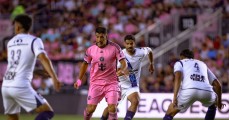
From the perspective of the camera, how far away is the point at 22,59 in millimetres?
10734

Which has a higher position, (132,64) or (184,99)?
(132,64)

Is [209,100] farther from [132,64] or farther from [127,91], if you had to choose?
[132,64]

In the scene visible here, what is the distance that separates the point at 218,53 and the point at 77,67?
503 centimetres

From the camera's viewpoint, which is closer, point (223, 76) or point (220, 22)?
point (223, 76)

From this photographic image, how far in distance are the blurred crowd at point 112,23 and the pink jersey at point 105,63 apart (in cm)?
883

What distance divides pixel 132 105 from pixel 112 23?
1190cm

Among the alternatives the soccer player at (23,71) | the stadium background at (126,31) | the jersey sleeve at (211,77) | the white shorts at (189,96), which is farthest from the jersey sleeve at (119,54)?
the stadium background at (126,31)

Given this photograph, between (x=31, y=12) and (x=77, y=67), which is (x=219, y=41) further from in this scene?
(x=31, y=12)

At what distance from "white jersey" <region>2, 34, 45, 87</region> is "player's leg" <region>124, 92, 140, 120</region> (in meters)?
4.15

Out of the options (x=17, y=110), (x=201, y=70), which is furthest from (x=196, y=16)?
(x=17, y=110)

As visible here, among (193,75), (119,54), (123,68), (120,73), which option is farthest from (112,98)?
(193,75)

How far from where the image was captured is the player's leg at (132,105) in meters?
14.6

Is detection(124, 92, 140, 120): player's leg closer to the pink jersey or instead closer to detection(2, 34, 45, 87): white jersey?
the pink jersey

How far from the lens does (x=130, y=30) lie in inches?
1020
